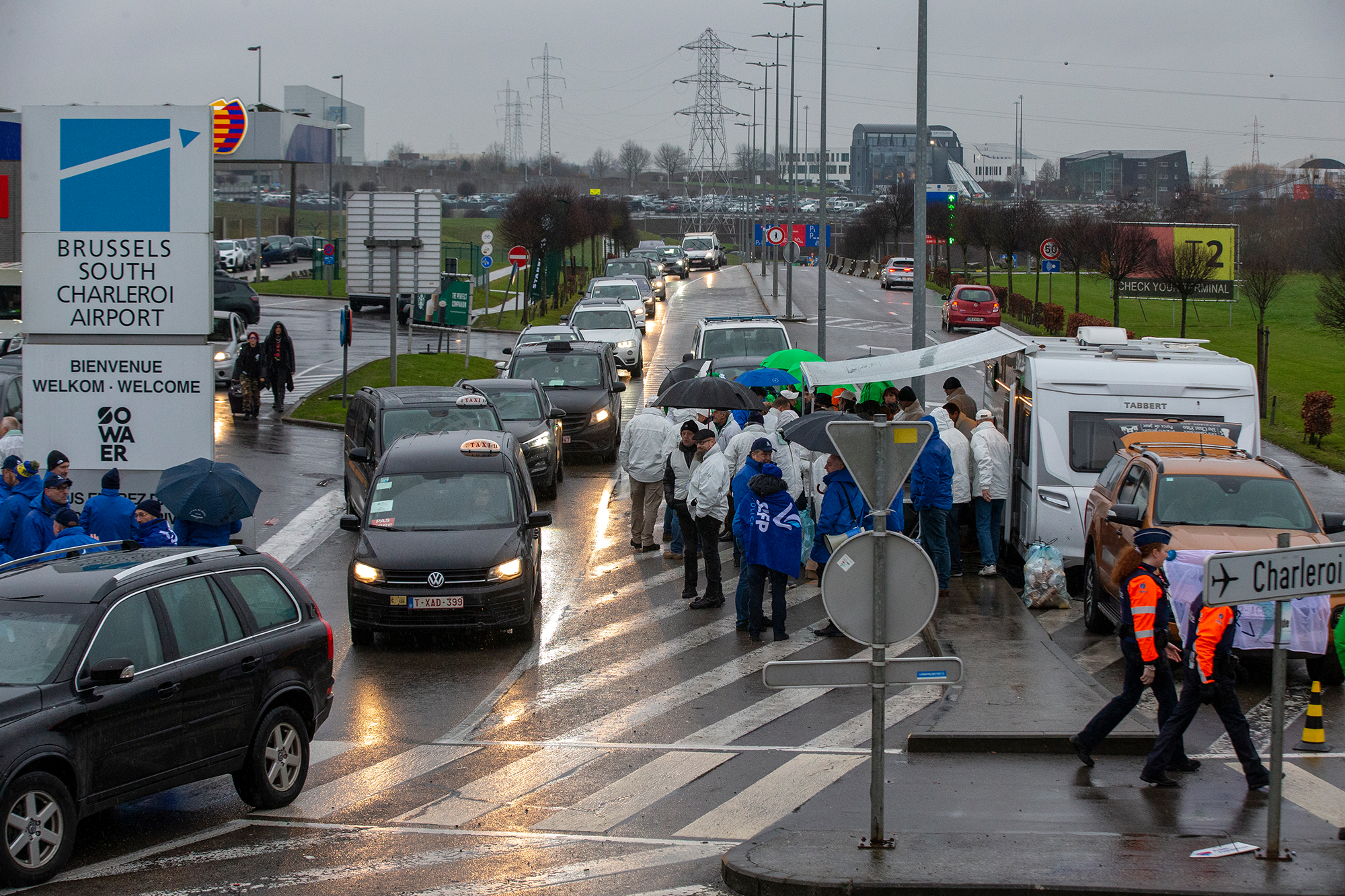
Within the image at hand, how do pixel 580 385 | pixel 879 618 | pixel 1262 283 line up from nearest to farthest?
pixel 879 618
pixel 580 385
pixel 1262 283

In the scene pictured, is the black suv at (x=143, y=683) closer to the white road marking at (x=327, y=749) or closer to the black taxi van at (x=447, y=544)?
the white road marking at (x=327, y=749)

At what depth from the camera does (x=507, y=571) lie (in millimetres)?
12594

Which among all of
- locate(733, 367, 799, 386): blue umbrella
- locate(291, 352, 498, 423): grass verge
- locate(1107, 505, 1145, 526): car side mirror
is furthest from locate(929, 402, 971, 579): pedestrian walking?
locate(291, 352, 498, 423): grass verge

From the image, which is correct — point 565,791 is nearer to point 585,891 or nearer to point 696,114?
point 585,891

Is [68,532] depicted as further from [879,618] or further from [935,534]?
[935,534]

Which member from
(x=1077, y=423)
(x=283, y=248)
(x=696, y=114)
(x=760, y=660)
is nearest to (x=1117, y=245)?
(x=1077, y=423)

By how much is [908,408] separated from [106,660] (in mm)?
10509

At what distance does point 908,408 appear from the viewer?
1567cm

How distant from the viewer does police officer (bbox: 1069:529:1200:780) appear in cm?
854

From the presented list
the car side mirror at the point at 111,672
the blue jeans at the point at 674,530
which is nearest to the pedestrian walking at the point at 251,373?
the blue jeans at the point at 674,530

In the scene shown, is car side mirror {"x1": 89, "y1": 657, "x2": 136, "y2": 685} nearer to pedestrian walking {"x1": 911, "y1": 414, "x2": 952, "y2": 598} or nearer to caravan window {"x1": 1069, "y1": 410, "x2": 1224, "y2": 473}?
pedestrian walking {"x1": 911, "y1": 414, "x2": 952, "y2": 598}

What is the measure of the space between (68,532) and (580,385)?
13.6 m

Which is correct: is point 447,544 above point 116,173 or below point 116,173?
below

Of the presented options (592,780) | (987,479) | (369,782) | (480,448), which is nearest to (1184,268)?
(987,479)
